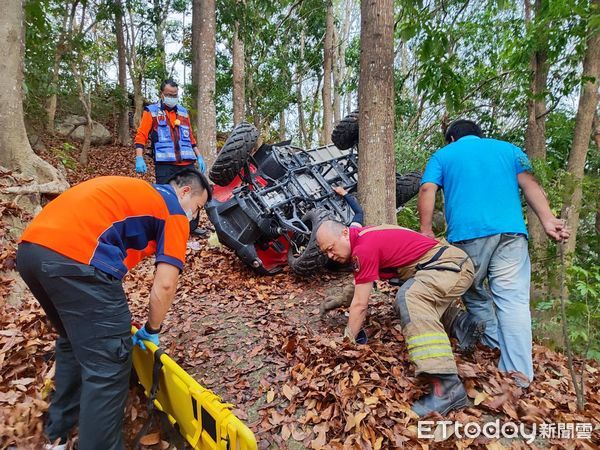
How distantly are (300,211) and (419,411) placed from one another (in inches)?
123

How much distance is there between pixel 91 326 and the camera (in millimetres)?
2344

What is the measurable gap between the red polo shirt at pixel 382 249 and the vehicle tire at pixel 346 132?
9.40 ft

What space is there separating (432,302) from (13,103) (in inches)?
240

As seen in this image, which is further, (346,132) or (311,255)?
(346,132)

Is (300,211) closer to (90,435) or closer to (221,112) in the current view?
(90,435)

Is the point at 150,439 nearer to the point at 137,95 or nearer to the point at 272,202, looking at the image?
the point at 272,202

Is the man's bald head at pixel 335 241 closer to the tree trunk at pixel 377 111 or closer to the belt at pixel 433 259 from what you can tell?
the belt at pixel 433 259

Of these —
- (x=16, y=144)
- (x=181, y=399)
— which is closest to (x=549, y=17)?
(x=181, y=399)

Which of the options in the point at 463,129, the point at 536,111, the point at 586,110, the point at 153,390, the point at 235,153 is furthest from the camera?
the point at 536,111

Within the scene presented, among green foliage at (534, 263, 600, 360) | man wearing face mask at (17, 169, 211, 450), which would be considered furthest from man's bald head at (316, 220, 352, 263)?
green foliage at (534, 263, 600, 360)

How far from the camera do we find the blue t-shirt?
3.32m

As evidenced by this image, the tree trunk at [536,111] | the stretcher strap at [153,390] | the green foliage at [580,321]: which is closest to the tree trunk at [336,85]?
the tree trunk at [536,111]

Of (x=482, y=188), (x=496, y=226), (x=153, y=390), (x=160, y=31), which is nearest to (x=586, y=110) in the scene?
(x=482, y=188)

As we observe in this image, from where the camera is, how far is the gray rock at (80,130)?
51.3 ft
